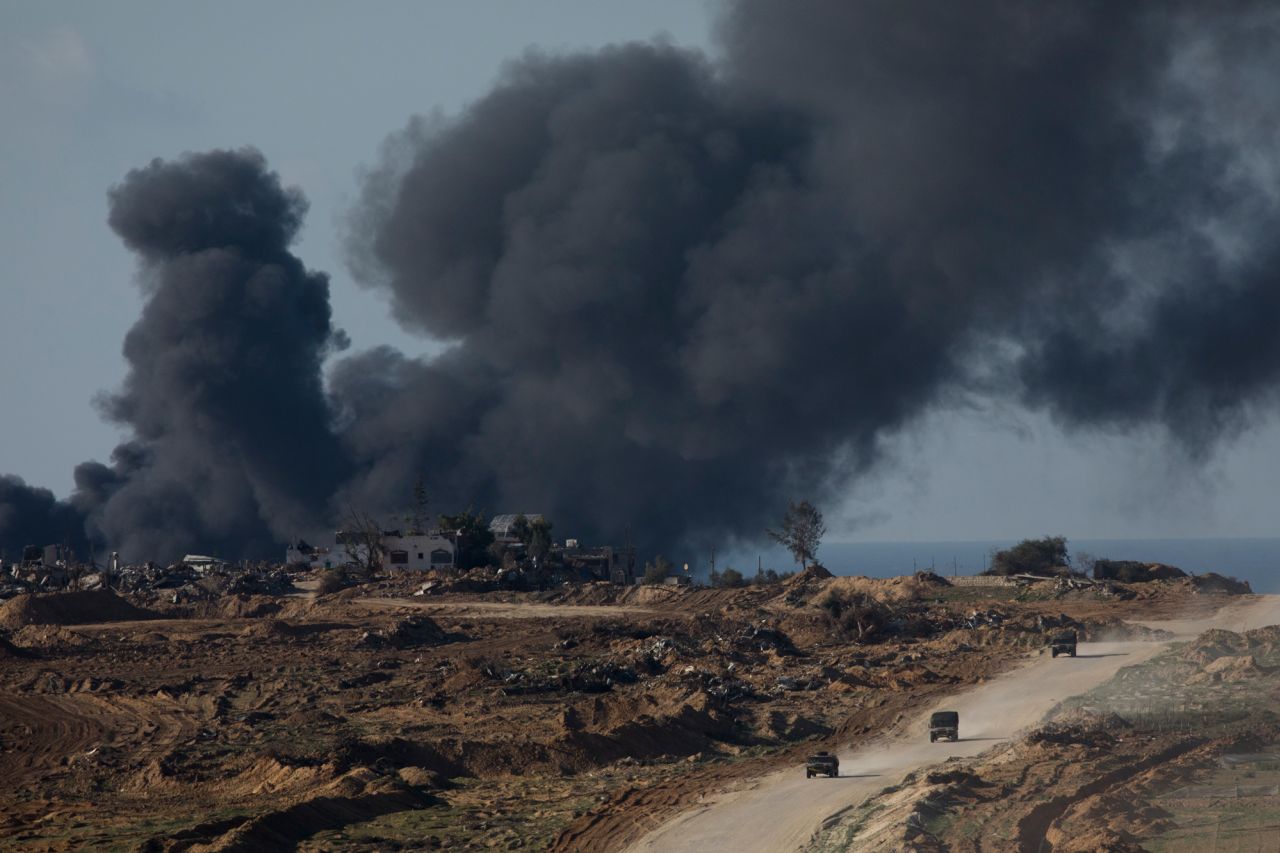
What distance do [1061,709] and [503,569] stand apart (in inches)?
2484

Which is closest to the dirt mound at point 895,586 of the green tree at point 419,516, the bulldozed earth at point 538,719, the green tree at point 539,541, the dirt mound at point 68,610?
the bulldozed earth at point 538,719

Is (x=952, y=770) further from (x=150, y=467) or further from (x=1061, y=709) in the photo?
(x=150, y=467)

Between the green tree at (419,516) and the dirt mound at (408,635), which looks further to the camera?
the green tree at (419,516)

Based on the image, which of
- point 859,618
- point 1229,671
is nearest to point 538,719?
point 1229,671

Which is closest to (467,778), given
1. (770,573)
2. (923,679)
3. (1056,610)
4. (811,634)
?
(923,679)

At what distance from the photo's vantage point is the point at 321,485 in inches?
5502

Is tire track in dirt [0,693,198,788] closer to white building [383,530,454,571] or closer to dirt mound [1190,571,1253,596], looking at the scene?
white building [383,530,454,571]

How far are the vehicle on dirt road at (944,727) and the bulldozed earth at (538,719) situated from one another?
2277mm

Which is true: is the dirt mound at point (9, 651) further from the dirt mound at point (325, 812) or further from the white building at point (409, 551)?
the white building at point (409, 551)

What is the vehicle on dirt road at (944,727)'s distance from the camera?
1535 inches

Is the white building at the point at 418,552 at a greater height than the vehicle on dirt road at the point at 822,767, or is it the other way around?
the white building at the point at 418,552

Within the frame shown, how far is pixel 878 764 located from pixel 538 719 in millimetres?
12707

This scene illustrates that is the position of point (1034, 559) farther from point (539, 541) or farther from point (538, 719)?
point (538, 719)

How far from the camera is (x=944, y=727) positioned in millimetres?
39094
